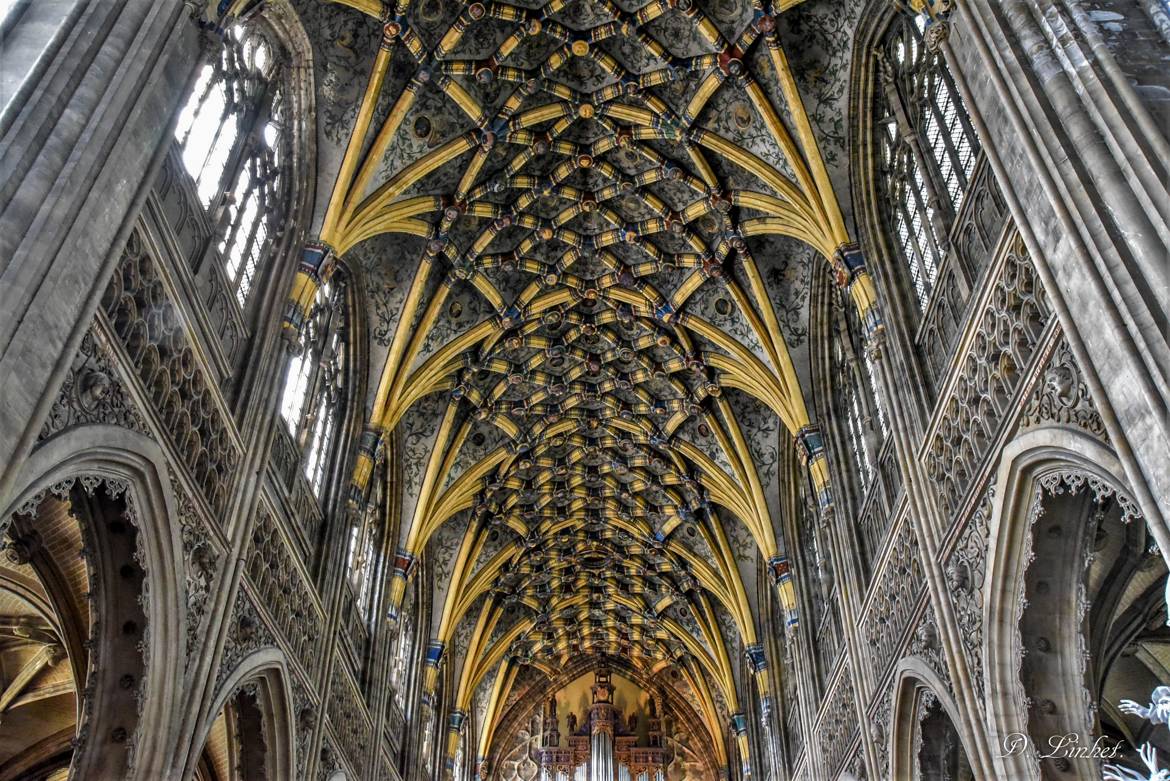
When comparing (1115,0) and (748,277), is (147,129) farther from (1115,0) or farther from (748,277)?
(748,277)

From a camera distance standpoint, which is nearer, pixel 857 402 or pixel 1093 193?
pixel 1093 193

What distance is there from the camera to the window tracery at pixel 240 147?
13.2 meters

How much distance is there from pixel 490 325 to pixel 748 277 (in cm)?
571

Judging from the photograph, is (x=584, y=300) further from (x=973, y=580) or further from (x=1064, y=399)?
(x=1064, y=399)

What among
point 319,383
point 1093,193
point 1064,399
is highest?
Answer: point 319,383

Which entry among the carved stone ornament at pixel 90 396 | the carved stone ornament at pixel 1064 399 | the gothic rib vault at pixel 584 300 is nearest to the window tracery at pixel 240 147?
the gothic rib vault at pixel 584 300

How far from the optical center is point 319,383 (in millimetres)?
17859

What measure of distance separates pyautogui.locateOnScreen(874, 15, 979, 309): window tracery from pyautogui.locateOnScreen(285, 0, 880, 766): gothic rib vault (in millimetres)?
1040

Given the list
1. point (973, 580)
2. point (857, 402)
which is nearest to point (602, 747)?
point (857, 402)

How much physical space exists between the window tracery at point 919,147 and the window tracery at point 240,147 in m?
9.22

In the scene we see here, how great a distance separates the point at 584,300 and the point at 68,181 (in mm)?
14956

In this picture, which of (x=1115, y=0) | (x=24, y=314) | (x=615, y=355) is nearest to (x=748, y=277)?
(x=615, y=355)
